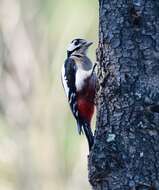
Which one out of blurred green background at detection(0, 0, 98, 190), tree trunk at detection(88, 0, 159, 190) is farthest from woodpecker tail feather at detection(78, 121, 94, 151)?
blurred green background at detection(0, 0, 98, 190)

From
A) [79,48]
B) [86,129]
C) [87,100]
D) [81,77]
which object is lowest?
[86,129]

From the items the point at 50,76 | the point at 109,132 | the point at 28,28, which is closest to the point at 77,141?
the point at 50,76

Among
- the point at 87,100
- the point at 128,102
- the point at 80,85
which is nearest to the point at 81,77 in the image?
the point at 80,85

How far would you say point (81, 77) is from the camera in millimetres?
4941

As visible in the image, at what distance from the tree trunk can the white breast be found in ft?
4.39

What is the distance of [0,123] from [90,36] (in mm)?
1700

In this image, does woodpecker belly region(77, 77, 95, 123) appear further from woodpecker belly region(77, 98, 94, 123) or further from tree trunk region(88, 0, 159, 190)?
tree trunk region(88, 0, 159, 190)

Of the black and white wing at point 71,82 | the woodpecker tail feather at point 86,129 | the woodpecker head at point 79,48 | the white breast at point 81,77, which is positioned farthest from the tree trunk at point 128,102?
the woodpecker head at point 79,48

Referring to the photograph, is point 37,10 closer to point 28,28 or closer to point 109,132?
point 28,28

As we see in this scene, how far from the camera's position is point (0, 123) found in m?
10.0

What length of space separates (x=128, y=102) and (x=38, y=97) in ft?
21.5

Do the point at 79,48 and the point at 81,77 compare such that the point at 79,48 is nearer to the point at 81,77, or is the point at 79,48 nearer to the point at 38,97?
the point at 81,77

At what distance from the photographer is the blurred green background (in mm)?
9453

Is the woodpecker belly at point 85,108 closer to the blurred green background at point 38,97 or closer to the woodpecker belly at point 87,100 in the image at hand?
the woodpecker belly at point 87,100
